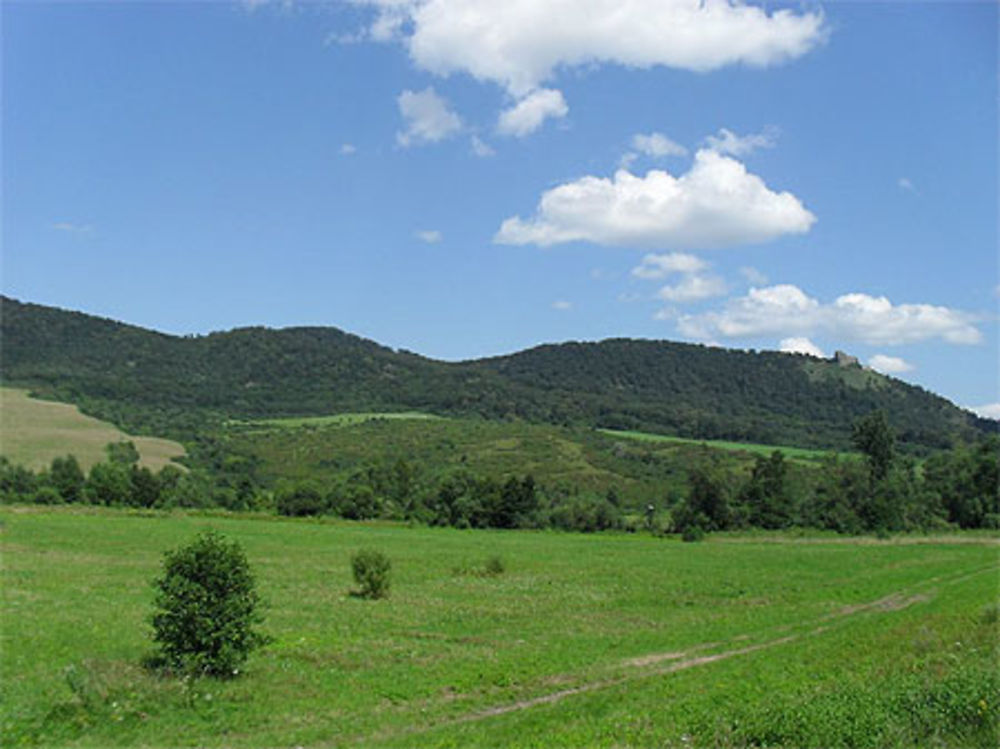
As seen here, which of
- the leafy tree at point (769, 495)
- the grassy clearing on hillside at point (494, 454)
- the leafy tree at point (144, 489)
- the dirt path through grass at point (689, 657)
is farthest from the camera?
the grassy clearing on hillside at point (494, 454)

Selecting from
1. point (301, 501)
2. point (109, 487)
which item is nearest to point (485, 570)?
point (301, 501)

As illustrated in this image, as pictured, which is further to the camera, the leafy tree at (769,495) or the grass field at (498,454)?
the grass field at (498,454)

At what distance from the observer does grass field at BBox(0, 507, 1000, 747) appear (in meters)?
13.7

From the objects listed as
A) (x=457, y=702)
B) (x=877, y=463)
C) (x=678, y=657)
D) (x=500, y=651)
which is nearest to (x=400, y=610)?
(x=500, y=651)

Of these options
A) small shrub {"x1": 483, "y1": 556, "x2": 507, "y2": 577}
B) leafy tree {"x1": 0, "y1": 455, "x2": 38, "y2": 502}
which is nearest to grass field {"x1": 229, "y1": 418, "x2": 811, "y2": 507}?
leafy tree {"x1": 0, "y1": 455, "x2": 38, "y2": 502}

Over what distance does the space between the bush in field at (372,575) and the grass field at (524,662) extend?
0.78 metres

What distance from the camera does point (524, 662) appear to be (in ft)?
70.5

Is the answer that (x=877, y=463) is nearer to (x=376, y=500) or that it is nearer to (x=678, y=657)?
(x=376, y=500)

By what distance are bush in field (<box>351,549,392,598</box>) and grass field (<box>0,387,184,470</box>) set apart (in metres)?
102

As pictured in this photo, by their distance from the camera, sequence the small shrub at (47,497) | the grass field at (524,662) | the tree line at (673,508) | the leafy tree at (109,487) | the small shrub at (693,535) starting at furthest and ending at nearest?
the tree line at (673,508) < the leafy tree at (109,487) < the small shrub at (47,497) < the small shrub at (693,535) < the grass field at (524,662)

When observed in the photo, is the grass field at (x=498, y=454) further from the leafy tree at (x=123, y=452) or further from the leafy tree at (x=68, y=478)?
the leafy tree at (x=68, y=478)

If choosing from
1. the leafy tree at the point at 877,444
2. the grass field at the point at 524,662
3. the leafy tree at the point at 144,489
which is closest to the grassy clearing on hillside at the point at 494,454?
the leafy tree at the point at 877,444

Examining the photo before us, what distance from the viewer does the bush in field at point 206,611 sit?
18.5 metres

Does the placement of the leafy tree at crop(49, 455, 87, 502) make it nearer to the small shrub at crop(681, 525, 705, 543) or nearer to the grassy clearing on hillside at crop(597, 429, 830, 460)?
the small shrub at crop(681, 525, 705, 543)
